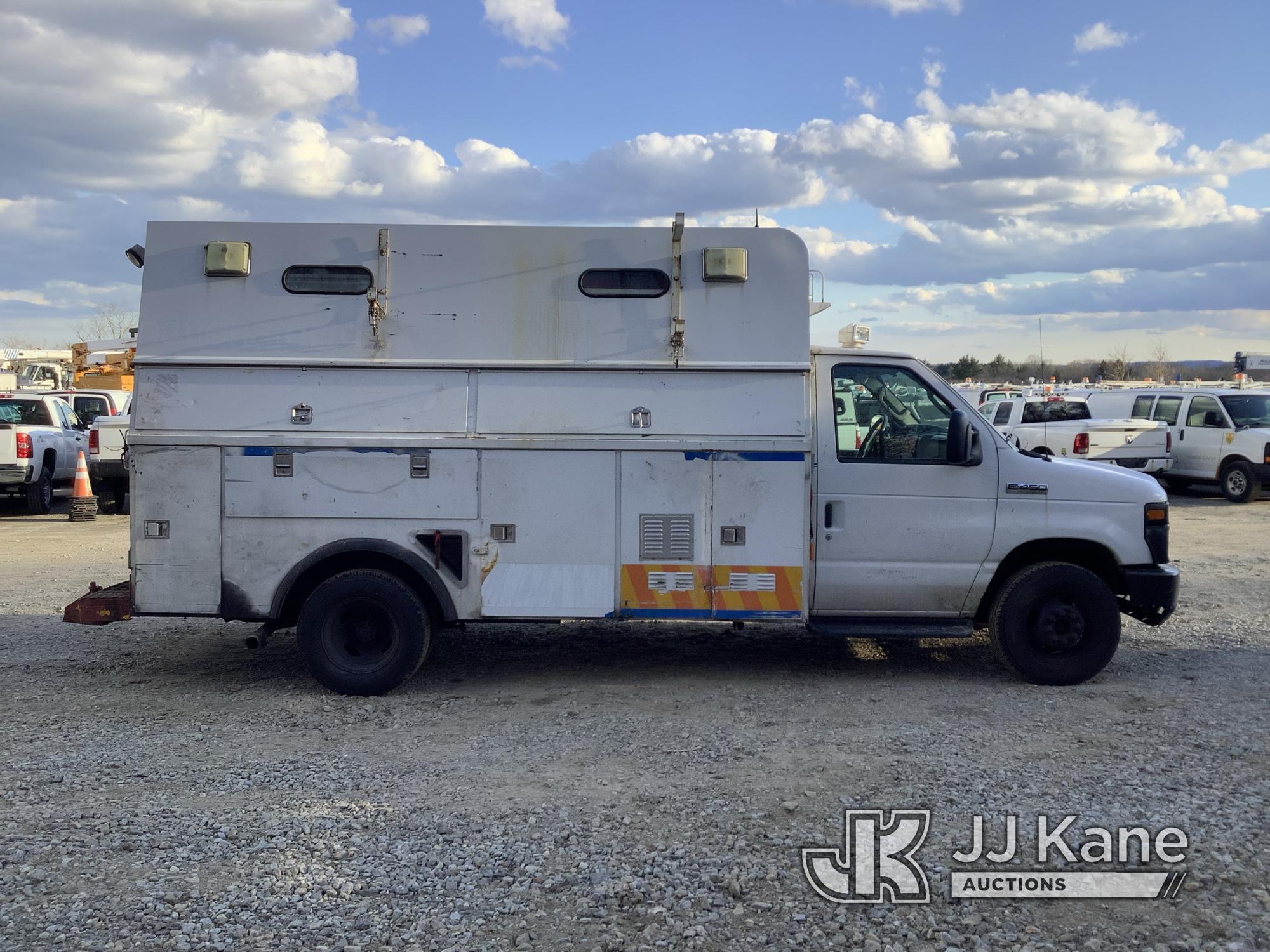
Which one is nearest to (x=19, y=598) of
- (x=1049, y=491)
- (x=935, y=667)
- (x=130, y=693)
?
(x=130, y=693)

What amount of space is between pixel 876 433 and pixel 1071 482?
4.23ft

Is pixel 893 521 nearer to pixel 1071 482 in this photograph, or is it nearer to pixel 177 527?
pixel 1071 482

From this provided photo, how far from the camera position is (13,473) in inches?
668

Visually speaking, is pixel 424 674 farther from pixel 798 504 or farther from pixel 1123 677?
pixel 1123 677

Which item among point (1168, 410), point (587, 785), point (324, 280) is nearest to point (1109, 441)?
point (1168, 410)

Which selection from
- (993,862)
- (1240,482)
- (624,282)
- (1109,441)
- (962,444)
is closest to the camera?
(993,862)

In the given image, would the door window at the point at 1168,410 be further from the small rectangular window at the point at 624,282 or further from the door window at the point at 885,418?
the small rectangular window at the point at 624,282

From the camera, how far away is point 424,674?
297 inches

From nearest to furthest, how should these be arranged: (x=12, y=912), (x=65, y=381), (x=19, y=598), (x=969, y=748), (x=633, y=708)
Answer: (x=12, y=912) → (x=969, y=748) → (x=633, y=708) → (x=19, y=598) → (x=65, y=381)

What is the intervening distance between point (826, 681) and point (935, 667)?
96 centimetres

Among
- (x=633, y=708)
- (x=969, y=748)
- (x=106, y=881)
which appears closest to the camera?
(x=106, y=881)

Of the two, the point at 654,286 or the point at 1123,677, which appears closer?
the point at 654,286

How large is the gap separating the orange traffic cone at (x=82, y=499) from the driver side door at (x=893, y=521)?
13897mm

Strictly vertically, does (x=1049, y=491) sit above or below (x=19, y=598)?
above
